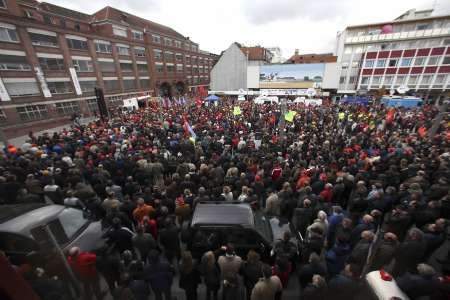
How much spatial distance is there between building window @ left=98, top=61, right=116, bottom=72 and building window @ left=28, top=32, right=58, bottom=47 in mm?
6203

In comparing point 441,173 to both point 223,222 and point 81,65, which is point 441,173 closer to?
point 223,222

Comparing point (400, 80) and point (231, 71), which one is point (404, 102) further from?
point (231, 71)

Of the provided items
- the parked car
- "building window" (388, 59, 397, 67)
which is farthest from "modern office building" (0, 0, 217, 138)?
"building window" (388, 59, 397, 67)

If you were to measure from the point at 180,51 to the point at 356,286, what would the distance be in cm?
5595

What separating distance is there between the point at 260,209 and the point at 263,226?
159 centimetres

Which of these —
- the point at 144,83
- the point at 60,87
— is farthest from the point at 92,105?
the point at 144,83

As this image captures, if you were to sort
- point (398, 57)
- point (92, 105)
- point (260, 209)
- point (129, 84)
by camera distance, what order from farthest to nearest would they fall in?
point (129, 84)
point (398, 57)
point (92, 105)
point (260, 209)

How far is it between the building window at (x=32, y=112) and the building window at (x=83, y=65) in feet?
25.0

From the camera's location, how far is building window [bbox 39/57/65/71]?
2444cm

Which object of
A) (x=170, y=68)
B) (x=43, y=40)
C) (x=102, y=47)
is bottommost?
(x=170, y=68)

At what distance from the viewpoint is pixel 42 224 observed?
443 centimetres

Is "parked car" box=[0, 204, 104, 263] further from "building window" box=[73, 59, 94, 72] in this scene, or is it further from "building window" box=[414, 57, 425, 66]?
"building window" box=[414, 57, 425, 66]

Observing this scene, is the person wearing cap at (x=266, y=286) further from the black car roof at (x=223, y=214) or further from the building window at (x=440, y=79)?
the building window at (x=440, y=79)

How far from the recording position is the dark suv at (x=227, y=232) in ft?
15.0
